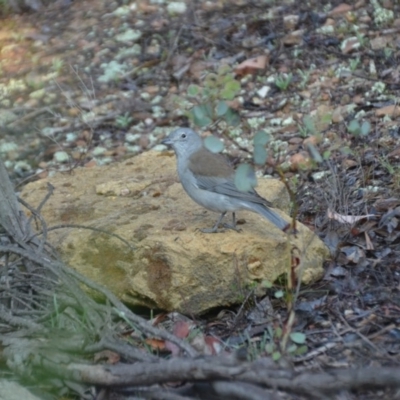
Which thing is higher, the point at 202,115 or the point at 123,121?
the point at 202,115

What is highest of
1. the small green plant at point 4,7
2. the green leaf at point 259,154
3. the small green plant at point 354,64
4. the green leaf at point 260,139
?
the green leaf at point 260,139

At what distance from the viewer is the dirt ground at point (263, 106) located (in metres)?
5.00

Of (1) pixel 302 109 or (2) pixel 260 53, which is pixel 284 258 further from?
(2) pixel 260 53

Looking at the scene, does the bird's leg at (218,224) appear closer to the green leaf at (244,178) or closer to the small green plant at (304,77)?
the green leaf at (244,178)

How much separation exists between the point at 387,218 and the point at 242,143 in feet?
7.27

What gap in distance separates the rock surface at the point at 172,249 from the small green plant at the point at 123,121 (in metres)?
2.43

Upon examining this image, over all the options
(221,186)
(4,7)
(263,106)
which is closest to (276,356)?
(221,186)

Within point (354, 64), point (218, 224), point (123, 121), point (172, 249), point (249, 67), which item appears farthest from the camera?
point (249, 67)

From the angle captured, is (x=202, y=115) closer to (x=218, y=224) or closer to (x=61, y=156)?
(x=218, y=224)

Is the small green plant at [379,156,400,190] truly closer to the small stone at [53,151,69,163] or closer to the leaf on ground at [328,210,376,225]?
the leaf on ground at [328,210,376,225]

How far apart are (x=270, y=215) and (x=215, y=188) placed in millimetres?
484

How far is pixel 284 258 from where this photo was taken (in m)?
5.21

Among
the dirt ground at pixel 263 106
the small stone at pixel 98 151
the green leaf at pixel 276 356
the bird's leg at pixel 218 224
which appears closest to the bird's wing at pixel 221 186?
the bird's leg at pixel 218 224

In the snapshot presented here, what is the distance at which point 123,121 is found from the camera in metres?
8.48
